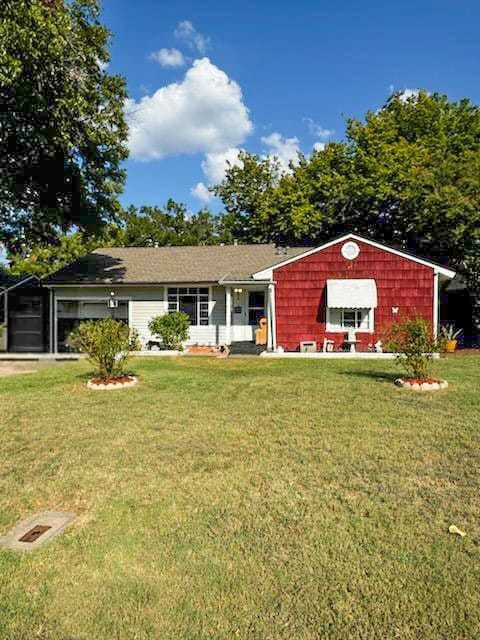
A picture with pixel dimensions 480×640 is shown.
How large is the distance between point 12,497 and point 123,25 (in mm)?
17147

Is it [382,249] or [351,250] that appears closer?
[382,249]

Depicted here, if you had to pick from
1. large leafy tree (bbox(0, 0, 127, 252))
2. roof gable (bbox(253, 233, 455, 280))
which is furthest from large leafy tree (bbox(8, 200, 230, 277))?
roof gable (bbox(253, 233, 455, 280))

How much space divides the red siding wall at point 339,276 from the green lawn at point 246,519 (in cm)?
863

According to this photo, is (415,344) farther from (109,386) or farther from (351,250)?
(351,250)

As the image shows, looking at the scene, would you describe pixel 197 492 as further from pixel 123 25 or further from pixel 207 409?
pixel 123 25

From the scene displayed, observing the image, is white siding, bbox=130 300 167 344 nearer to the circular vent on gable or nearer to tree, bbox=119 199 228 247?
the circular vent on gable

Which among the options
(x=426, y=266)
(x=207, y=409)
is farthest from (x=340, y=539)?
(x=426, y=266)

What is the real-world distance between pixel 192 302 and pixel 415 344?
10.7 m

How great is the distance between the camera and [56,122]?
14.5 metres

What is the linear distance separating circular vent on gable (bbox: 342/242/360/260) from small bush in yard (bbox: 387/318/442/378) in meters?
7.59

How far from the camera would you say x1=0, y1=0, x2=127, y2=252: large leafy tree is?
1234cm

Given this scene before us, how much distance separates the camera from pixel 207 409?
7691mm

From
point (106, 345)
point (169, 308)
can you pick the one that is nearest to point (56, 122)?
point (169, 308)

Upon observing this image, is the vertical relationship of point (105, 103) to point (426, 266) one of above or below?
above
